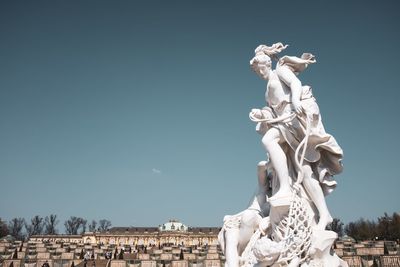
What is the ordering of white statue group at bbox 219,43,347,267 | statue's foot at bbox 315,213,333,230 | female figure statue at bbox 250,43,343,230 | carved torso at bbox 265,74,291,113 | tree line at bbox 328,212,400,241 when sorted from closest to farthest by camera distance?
white statue group at bbox 219,43,347,267
statue's foot at bbox 315,213,333,230
female figure statue at bbox 250,43,343,230
carved torso at bbox 265,74,291,113
tree line at bbox 328,212,400,241

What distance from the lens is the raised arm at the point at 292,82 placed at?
6945 millimetres

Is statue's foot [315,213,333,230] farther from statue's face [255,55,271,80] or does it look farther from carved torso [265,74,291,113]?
statue's face [255,55,271,80]

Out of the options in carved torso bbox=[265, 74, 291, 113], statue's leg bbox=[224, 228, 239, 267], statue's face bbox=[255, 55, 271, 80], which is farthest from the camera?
statue's face bbox=[255, 55, 271, 80]

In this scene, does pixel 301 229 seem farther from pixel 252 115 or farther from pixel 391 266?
pixel 391 266

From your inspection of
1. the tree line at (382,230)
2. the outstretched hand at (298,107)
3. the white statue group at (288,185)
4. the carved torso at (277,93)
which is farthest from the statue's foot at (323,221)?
the tree line at (382,230)

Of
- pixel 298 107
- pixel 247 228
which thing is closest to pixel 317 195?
pixel 247 228

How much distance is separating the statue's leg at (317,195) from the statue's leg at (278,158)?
0.37 meters

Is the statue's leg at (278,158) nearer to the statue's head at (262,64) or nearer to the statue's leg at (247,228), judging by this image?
the statue's leg at (247,228)

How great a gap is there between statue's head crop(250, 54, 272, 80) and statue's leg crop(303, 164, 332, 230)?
2.16m

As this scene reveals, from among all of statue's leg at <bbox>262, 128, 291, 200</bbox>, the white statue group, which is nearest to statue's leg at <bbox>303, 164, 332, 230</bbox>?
the white statue group

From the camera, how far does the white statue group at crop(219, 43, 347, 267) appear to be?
611 centimetres

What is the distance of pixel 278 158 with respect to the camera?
271 inches

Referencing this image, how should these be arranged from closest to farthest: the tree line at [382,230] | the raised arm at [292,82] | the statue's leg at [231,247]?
the statue's leg at [231,247]
the raised arm at [292,82]
the tree line at [382,230]

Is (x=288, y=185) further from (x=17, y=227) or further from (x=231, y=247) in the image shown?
(x=17, y=227)
